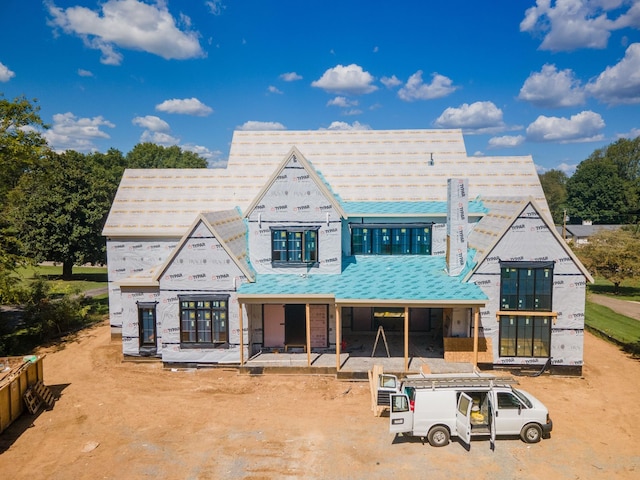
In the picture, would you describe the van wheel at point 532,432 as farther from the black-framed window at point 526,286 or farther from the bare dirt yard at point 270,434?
the black-framed window at point 526,286

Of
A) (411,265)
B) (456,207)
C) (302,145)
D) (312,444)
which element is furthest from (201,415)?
(302,145)

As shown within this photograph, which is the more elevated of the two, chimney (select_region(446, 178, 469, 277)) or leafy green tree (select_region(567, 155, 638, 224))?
leafy green tree (select_region(567, 155, 638, 224))

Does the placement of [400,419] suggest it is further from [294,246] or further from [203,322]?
[203,322]

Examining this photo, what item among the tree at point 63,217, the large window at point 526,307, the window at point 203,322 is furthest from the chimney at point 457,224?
the tree at point 63,217

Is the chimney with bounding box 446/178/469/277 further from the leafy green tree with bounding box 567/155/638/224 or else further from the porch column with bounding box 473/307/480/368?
the leafy green tree with bounding box 567/155/638/224

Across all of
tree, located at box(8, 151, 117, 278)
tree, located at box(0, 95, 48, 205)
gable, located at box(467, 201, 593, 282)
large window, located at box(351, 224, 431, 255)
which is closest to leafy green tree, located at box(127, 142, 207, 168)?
tree, located at box(8, 151, 117, 278)

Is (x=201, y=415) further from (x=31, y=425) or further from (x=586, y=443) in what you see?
(x=586, y=443)
